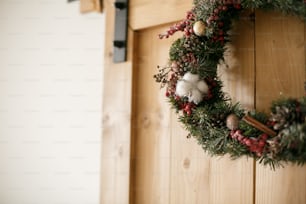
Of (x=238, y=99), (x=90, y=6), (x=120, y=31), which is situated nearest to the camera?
(x=238, y=99)

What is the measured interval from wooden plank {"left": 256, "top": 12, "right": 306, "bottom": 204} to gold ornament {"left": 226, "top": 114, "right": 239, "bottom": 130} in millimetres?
158

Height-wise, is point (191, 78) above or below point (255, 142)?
above

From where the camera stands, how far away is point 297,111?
2.57 ft

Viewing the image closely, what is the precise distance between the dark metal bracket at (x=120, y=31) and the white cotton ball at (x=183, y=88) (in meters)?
0.36

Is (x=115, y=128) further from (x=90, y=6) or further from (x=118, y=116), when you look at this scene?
(x=90, y=6)

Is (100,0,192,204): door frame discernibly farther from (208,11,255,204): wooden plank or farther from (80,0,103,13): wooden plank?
(208,11,255,204): wooden plank

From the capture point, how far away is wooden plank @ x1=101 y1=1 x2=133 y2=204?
46.9 inches

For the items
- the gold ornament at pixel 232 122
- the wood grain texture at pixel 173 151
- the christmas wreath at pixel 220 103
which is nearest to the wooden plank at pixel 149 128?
the wood grain texture at pixel 173 151

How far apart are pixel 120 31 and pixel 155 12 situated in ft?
0.49

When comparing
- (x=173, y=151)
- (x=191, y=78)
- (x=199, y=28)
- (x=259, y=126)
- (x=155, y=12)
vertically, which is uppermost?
(x=155, y=12)

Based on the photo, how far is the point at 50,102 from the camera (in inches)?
55.4

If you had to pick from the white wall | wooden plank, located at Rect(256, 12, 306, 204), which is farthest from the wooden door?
the white wall

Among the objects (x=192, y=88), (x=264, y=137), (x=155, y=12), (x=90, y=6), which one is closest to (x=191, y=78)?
(x=192, y=88)

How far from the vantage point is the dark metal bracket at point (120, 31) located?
122cm
